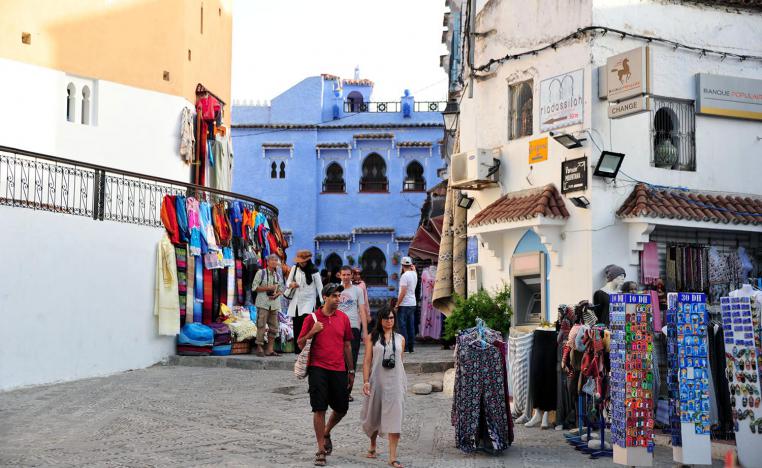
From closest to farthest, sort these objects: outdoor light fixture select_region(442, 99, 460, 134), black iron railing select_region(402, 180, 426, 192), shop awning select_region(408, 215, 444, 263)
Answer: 1. outdoor light fixture select_region(442, 99, 460, 134)
2. shop awning select_region(408, 215, 444, 263)
3. black iron railing select_region(402, 180, 426, 192)

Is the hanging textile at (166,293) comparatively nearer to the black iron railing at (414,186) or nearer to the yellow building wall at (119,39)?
the yellow building wall at (119,39)

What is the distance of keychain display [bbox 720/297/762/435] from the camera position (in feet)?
31.1

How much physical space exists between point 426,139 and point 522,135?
2282 centimetres

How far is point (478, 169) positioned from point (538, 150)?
1.16 metres

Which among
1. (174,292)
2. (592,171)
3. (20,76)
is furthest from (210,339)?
(592,171)

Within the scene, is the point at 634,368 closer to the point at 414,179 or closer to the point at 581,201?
the point at 581,201

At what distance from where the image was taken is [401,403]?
10.1 metres

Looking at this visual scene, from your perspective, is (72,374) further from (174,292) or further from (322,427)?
(322,427)

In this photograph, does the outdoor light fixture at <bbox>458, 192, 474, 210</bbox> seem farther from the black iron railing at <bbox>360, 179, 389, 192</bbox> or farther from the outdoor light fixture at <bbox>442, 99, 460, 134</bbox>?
the black iron railing at <bbox>360, 179, 389, 192</bbox>

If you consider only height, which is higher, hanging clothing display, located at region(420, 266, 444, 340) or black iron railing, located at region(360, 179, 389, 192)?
black iron railing, located at region(360, 179, 389, 192)

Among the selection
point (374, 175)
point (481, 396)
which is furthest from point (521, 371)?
point (374, 175)

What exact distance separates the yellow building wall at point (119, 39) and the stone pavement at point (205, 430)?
8.01 metres

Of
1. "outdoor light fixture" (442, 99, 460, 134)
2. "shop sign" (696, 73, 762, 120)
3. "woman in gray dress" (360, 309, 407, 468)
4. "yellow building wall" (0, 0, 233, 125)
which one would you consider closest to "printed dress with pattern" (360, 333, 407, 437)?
"woman in gray dress" (360, 309, 407, 468)

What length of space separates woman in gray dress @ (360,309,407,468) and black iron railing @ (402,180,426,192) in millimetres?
28540
